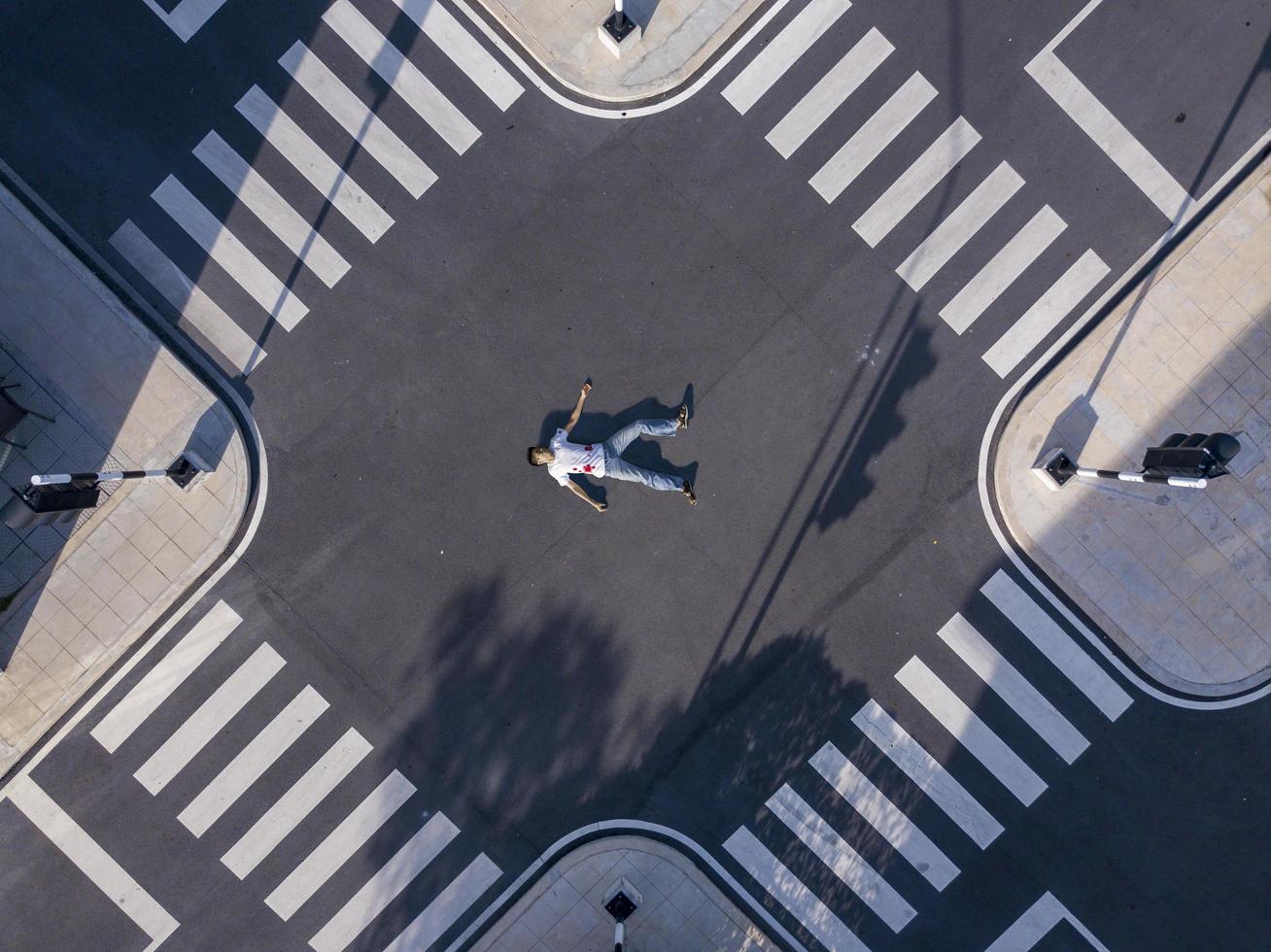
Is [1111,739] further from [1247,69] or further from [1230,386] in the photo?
[1247,69]

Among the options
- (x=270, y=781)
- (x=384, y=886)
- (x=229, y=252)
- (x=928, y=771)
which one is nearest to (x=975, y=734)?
(x=928, y=771)

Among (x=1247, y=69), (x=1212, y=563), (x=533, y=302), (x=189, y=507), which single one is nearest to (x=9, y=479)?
(x=189, y=507)

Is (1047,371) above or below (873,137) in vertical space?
below

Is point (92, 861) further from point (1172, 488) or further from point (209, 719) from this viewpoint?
point (1172, 488)

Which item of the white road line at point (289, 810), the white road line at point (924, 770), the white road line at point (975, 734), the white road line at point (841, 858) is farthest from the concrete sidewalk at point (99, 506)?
the white road line at point (975, 734)

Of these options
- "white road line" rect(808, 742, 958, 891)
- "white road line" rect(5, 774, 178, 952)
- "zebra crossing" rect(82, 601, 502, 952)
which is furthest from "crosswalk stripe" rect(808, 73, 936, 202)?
"white road line" rect(5, 774, 178, 952)

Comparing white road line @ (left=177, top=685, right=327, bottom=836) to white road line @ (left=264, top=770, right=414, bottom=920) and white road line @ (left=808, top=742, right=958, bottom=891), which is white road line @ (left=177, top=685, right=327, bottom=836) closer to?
white road line @ (left=264, top=770, right=414, bottom=920)
